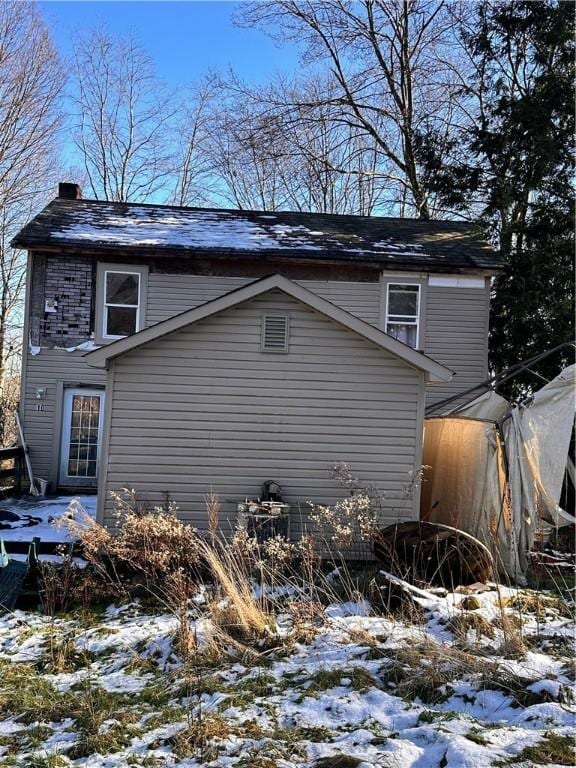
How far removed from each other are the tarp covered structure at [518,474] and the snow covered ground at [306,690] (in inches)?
76.2

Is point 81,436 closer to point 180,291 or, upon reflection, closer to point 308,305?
point 180,291

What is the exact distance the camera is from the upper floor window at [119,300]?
13945 millimetres

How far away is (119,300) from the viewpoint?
553 inches

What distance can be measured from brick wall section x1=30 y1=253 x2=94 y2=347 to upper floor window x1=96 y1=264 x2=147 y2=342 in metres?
0.42

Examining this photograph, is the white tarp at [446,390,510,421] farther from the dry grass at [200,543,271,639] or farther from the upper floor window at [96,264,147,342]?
the upper floor window at [96,264,147,342]

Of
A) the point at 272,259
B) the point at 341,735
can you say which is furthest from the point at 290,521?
the point at 272,259

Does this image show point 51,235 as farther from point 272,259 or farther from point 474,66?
point 474,66

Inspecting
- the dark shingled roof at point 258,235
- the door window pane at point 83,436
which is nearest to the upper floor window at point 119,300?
the dark shingled roof at point 258,235

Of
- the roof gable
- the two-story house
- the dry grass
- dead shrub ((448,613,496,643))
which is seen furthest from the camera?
the two-story house

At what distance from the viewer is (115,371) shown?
920 centimetres

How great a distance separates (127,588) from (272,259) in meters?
8.27

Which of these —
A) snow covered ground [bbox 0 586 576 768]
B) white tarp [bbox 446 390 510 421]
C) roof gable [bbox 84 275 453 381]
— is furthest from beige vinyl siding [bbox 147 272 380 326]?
snow covered ground [bbox 0 586 576 768]

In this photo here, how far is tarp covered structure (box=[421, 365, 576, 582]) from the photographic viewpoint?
8.84 m

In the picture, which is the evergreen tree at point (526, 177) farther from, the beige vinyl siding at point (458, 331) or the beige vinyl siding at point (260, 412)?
the beige vinyl siding at point (260, 412)
